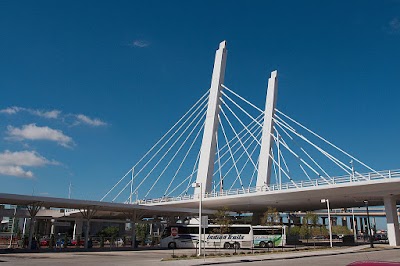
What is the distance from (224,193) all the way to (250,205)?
272 inches

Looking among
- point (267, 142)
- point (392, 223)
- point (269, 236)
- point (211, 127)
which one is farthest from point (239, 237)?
point (392, 223)

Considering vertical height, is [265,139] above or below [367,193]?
above

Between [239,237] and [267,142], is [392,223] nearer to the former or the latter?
[239,237]

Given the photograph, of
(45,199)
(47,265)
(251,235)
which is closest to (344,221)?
(251,235)

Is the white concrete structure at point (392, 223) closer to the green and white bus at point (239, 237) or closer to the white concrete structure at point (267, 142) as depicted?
the green and white bus at point (239, 237)

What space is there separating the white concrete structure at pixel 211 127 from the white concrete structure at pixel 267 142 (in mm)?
6814

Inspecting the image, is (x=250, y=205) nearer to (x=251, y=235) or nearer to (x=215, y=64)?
(x=251, y=235)

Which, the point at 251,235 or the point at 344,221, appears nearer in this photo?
the point at 251,235

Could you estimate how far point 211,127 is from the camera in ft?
157

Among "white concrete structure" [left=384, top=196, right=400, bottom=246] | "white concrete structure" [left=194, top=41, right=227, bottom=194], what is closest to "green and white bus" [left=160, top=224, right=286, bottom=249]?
"white concrete structure" [left=194, top=41, right=227, bottom=194]

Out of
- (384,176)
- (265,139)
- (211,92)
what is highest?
(211,92)

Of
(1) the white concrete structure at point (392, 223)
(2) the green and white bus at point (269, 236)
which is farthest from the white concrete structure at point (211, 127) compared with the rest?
(1) the white concrete structure at point (392, 223)

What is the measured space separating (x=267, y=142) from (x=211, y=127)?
26.0 feet

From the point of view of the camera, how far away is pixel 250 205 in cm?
5050
